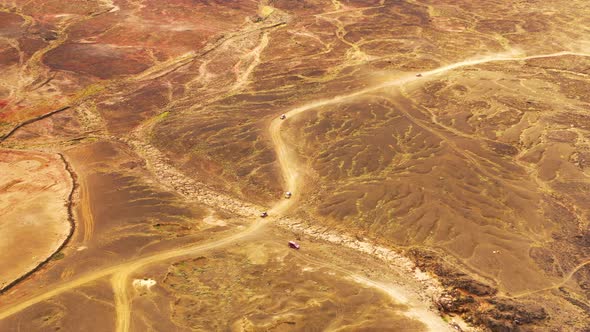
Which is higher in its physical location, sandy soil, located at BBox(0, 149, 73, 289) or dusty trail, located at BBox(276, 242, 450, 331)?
sandy soil, located at BBox(0, 149, 73, 289)

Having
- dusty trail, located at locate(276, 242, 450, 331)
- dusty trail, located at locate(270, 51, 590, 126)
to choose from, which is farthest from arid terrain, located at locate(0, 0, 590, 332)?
dusty trail, located at locate(270, 51, 590, 126)

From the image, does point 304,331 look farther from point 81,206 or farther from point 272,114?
point 272,114

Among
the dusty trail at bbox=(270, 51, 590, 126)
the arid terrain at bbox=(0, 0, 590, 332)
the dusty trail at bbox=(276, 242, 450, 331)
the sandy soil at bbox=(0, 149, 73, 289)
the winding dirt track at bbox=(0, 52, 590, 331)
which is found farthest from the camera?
the dusty trail at bbox=(270, 51, 590, 126)

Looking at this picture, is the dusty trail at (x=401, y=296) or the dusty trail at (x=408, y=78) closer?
the dusty trail at (x=401, y=296)

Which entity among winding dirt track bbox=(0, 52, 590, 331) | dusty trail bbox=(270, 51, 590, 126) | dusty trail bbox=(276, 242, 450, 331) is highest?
dusty trail bbox=(270, 51, 590, 126)

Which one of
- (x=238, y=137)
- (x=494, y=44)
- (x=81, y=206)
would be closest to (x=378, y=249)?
(x=238, y=137)

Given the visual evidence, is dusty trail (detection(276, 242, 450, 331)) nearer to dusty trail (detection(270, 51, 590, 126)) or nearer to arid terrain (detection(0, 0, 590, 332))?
arid terrain (detection(0, 0, 590, 332))

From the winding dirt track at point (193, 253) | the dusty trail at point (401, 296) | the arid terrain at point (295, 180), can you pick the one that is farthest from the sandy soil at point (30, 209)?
the dusty trail at point (401, 296)

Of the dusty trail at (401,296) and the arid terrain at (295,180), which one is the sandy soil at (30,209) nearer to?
the arid terrain at (295,180)

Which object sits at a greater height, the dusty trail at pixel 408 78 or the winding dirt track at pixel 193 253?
the dusty trail at pixel 408 78
